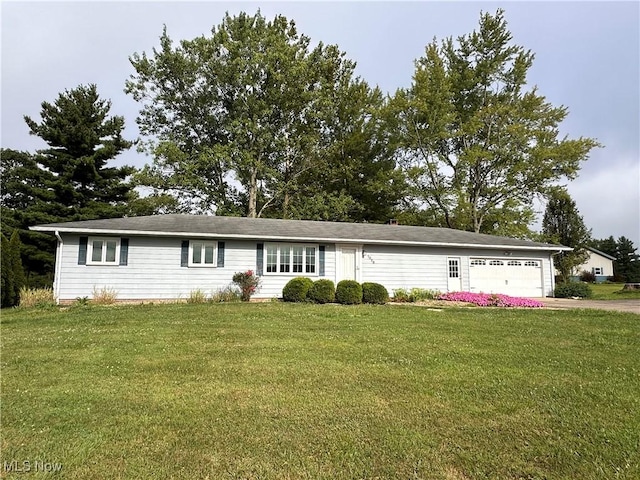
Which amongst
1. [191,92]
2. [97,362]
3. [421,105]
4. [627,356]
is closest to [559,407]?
[627,356]

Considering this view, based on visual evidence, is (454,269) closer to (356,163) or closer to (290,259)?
(290,259)

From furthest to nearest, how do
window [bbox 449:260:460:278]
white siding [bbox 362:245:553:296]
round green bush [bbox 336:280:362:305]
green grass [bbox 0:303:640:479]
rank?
window [bbox 449:260:460:278] → white siding [bbox 362:245:553:296] → round green bush [bbox 336:280:362:305] → green grass [bbox 0:303:640:479]

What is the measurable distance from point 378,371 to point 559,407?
203 cm

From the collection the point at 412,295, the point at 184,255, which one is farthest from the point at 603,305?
the point at 184,255

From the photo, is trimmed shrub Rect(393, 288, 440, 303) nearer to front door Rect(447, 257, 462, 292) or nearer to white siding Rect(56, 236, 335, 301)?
front door Rect(447, 257, 462, 292)

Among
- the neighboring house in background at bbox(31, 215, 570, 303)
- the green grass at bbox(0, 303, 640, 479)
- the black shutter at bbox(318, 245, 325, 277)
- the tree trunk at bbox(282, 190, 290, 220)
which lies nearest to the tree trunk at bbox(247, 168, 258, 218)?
the tree trunk at bbox(282, 190, 290, 220)

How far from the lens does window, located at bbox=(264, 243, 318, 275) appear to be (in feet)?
49.3

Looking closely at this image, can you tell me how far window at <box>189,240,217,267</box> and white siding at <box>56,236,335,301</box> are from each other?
0.63ft

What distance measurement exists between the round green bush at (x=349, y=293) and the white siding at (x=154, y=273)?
8.23ft

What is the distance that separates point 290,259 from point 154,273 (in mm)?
5081

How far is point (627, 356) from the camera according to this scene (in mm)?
5961

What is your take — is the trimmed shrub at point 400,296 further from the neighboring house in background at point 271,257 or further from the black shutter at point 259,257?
the black shutter at point 259,257

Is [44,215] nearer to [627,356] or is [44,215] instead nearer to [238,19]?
[238,19]

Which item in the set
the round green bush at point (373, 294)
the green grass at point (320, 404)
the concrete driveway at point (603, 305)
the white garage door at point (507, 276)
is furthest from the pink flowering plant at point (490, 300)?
the green grass at point (320, 404)
